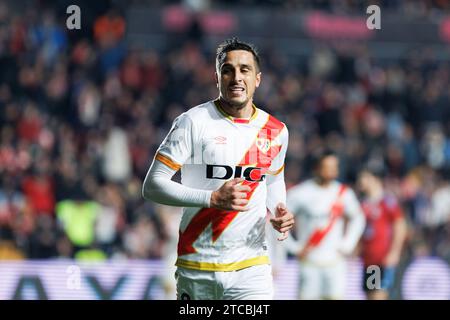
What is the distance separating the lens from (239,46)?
6672 millimetres

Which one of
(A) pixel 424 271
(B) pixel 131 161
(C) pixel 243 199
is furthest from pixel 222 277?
(B) pixel 131 161

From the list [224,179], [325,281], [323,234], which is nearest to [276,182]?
[224,179]

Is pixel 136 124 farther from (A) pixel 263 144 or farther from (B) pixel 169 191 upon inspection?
(B) pixel 169 191

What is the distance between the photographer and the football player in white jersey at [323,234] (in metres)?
11.8

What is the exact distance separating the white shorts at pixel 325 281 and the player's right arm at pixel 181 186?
536cm

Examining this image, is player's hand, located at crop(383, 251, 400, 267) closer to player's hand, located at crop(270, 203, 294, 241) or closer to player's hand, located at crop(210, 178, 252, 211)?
player's hand, located at crop(270, 203, 294, 241)

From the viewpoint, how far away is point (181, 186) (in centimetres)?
646

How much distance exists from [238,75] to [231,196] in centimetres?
71

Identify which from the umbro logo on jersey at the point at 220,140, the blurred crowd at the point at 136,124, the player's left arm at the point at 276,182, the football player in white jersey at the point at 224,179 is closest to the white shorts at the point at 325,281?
the blurred crowd at the point at 136,124

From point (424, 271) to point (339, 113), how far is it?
273 inches

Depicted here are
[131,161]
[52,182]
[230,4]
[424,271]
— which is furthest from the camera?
[230,4]

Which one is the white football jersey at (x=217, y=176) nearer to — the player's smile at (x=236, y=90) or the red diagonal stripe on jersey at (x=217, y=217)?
the red diagonal stripe on jersey at (x=217, y=217)

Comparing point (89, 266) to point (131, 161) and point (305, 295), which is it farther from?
point (131, 161)

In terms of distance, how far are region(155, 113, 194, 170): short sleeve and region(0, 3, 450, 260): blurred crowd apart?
7.18 m
